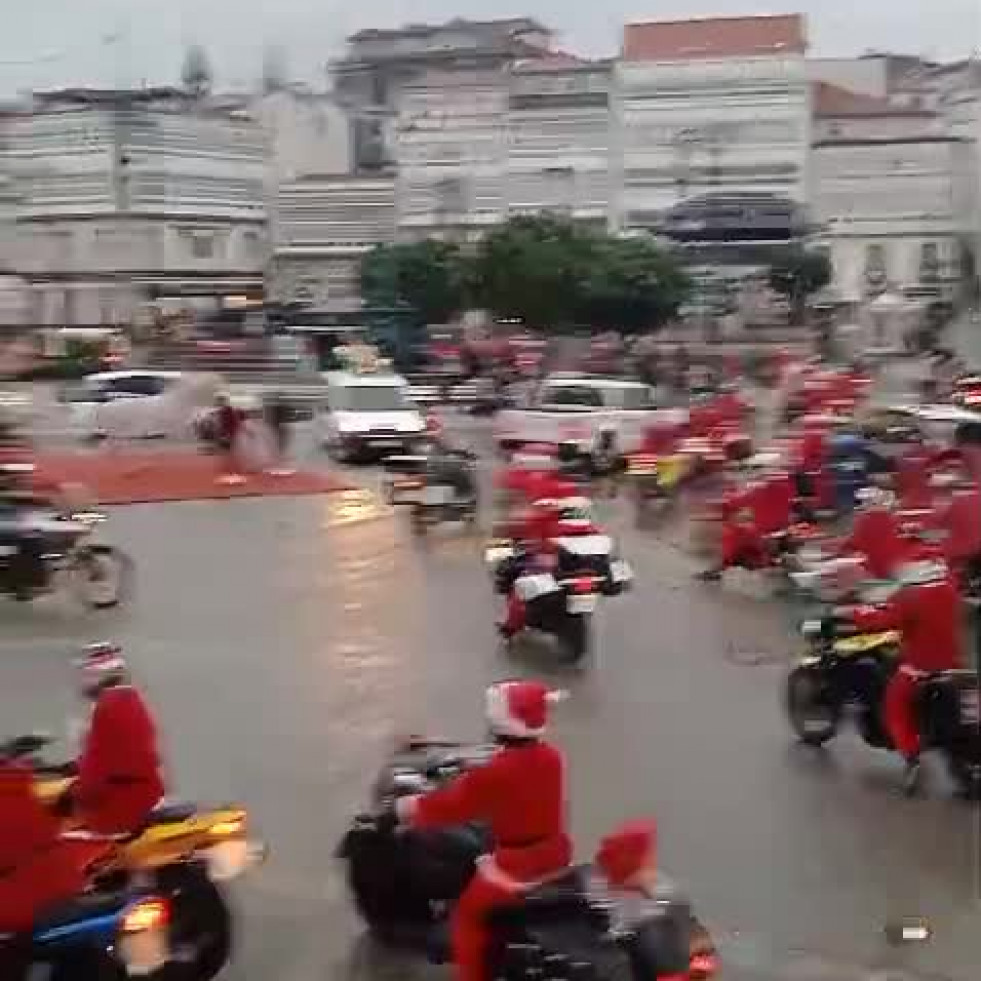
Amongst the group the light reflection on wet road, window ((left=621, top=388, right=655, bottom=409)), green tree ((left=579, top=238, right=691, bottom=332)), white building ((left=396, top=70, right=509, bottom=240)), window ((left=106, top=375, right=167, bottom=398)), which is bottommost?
the light reflection on wet road

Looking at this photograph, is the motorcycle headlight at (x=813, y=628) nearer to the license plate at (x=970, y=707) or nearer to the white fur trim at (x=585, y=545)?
the license plate at (x=970, y=707)

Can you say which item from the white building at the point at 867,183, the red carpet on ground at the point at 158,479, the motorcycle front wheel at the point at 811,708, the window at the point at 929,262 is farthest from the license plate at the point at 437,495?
the window at the point at 929,262

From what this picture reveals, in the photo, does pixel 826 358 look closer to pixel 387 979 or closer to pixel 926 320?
pixel 926 320

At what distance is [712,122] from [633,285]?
1620 millimetres

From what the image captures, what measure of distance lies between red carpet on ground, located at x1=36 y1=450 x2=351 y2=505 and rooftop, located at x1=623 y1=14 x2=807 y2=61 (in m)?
4.96

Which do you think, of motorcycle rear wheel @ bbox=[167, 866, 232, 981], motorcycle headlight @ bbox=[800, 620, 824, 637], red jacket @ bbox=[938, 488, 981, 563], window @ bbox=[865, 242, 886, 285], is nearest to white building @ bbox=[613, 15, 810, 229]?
window @ bbox=[865, 242, 886, 285]

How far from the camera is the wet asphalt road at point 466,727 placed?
362cm

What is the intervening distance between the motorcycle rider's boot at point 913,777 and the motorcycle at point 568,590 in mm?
1864

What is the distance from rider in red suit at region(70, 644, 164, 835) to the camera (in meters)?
3.34

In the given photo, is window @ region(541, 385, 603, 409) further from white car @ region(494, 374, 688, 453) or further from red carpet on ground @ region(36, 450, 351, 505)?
red carpet on ground @ region(36, 450, 351, 505)

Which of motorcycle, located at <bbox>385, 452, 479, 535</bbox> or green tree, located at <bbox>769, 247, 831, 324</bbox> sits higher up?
green tree, located at <bbox>769, 247, 831, 324</bbox>

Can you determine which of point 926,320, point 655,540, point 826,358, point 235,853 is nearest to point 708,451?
point 655,540

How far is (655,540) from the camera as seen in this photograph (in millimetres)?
9328

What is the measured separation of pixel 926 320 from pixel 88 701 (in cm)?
265
